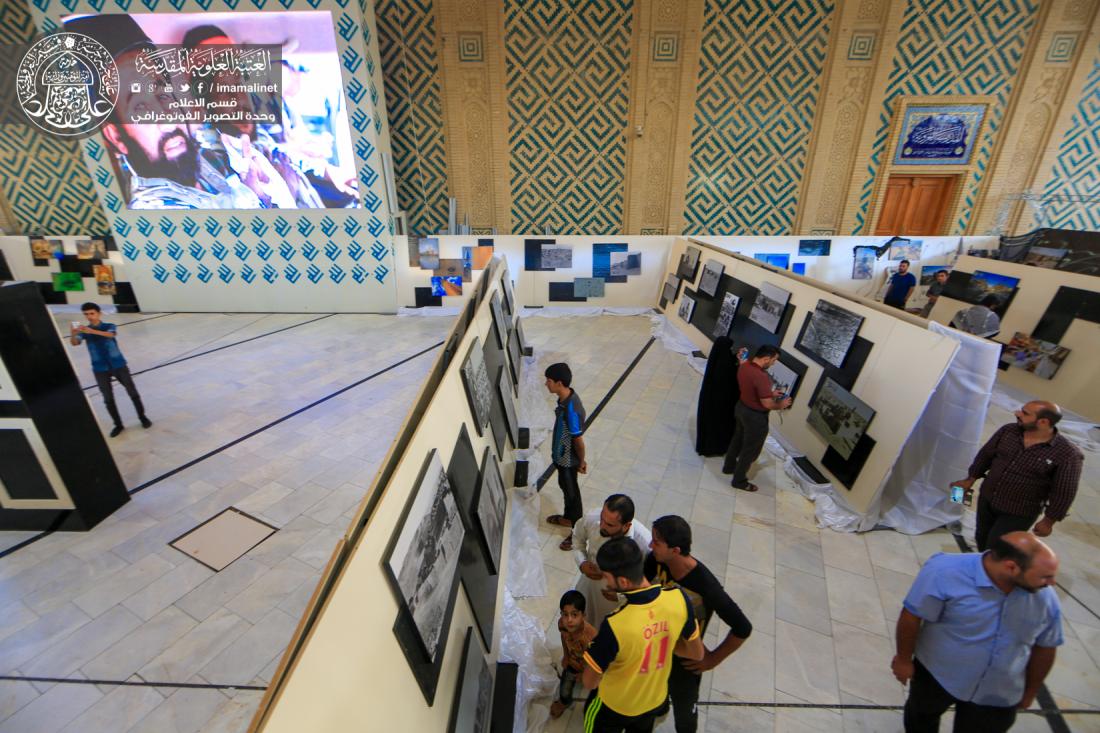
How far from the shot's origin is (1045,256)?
748cm

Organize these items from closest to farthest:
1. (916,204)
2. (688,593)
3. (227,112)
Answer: (688,593)
(227,112)
(916,204)

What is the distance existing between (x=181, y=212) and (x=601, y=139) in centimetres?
773

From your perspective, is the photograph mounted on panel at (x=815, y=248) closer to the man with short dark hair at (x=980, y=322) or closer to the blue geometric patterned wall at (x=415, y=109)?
the man with short dark hair at (x=980, y=322)

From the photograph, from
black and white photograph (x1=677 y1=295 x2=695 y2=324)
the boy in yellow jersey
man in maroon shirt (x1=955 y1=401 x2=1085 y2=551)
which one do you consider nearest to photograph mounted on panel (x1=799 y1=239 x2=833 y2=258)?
black and white photograph (x1=677 y1=295 x2=695 y2=324)

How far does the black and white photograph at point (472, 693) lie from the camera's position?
1.83 meters

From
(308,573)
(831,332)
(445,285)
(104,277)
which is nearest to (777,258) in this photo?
(831,332)

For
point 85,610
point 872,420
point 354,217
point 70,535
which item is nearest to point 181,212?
point 354,217

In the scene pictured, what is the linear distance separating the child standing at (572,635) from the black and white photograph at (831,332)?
339cm

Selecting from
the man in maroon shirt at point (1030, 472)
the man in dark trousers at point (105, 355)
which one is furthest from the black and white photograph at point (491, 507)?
the man in dark trousers at point (105, 355)

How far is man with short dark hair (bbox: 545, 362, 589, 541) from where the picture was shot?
3.14m

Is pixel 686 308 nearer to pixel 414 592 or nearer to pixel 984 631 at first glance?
pixel 984 631

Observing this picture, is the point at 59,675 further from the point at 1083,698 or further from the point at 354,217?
the point at 354,217

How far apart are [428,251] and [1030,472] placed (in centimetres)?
841

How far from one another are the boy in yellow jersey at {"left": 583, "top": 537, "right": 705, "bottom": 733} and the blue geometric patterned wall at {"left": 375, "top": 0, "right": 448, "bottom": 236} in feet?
31.1
